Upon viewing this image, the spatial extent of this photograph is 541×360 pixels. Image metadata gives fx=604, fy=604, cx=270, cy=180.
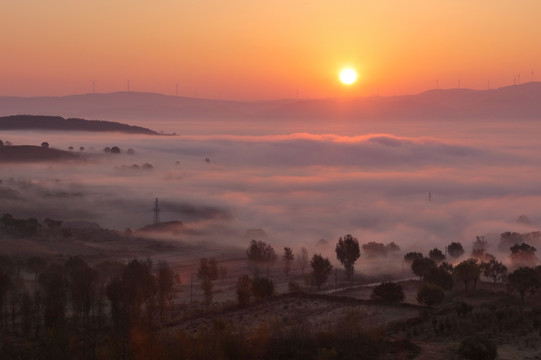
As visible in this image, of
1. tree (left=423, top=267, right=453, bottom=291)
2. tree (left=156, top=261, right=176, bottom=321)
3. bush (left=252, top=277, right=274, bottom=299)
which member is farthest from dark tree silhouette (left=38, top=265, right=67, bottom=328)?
tree (left=423, top=267, right=453, bottom=291)

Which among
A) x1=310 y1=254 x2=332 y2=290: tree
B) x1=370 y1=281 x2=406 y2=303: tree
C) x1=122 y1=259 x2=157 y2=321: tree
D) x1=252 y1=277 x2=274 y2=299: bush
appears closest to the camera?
x1=122 y1=259 x2=157 y2=321: tree

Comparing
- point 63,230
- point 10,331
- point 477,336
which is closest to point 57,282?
point 10,331

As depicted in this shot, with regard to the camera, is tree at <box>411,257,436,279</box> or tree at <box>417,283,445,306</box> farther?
tree at <box>411,257,436,279</box>

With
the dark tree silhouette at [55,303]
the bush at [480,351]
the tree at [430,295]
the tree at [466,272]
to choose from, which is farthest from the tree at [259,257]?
the bush at [480,351]

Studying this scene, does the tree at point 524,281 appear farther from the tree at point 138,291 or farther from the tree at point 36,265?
the tree at point 36,265

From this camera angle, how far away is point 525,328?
45.0 metres

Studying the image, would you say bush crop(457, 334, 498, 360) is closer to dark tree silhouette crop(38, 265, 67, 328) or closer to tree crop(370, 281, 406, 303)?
tree crop(370, 281, 406, 303)

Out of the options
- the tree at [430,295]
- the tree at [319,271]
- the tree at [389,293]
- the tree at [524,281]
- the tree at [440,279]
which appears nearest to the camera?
the tree at [430,295]

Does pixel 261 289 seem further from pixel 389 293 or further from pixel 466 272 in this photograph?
pixel 466 272

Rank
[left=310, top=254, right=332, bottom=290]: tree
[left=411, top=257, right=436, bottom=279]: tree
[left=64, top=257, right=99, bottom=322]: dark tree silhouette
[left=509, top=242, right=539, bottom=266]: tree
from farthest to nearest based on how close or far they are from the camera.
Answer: [left=509, top=242, right=539, bottom=266]: tree, [left=411, top=257, right=436, bottom=279]: tree, [left=310, top=254, right=332, bottom=290]: tree, [left=64, top=257, right=99, bottom=322]: dark tree silhouette

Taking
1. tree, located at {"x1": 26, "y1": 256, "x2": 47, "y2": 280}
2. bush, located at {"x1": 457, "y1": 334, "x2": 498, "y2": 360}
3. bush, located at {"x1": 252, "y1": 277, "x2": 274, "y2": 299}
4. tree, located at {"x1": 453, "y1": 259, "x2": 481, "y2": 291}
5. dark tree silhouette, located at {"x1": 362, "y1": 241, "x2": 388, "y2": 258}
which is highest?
dark tree silhouette, located at {"x1": 362, "y1": 241, "x2": 388, "y2": 258}

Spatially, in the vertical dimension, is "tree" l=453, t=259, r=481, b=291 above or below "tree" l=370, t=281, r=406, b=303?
above

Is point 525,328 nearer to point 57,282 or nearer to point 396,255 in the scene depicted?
point 57,282

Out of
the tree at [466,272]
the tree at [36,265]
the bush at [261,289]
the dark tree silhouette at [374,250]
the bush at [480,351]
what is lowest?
the bush at [480,351]
